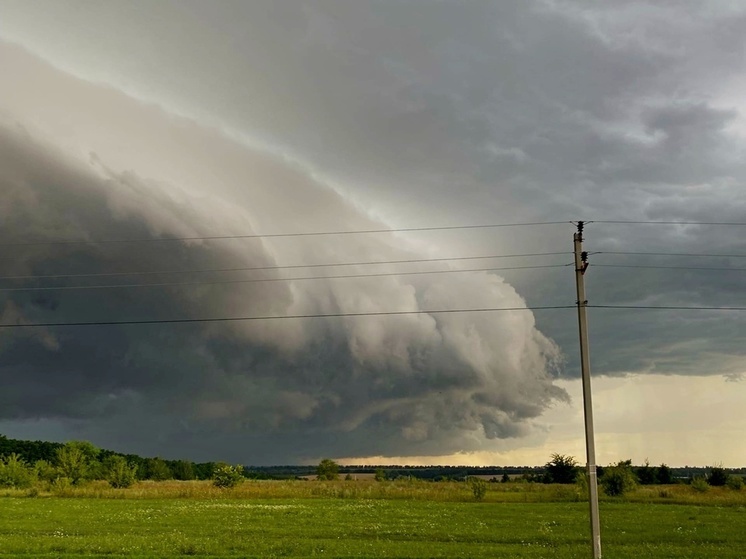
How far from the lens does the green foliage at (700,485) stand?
80438 millimetres

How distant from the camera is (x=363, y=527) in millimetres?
40875

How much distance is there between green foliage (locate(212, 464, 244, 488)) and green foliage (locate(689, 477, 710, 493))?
5352 centimetres

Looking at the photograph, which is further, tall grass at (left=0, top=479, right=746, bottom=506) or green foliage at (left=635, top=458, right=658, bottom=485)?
green foliage at (left=635, top=458, right=658, bottom=485)

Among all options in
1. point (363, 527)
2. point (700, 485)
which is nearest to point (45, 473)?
point (363, 527)

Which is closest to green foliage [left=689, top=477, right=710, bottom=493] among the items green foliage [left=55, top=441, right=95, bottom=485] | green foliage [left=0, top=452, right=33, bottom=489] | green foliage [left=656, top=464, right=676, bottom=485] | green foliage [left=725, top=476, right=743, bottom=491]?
green foliage [left=725, top=476, right=743, bottom=491]

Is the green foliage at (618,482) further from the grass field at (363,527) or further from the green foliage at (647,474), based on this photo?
the green foliage at (647,474)

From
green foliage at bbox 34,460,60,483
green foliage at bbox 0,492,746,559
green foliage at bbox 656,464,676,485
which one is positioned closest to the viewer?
green foliage at bbox 0,492,746,559

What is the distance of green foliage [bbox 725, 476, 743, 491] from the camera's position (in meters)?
89.2

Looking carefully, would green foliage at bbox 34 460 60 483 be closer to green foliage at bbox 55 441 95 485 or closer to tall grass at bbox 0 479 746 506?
green foliage at bbox 55 441 95 485

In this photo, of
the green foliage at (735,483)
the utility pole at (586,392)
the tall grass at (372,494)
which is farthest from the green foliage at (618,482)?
the utility pole at (586,392)

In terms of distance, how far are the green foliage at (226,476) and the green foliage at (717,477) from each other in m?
62.2

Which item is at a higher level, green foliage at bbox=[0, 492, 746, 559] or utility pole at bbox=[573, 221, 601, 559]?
utility pole at bbox=[573, 221, 601, 559]

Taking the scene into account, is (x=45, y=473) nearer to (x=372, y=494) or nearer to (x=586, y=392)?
(x=372, y=494)

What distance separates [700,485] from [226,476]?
54943 millimetres
